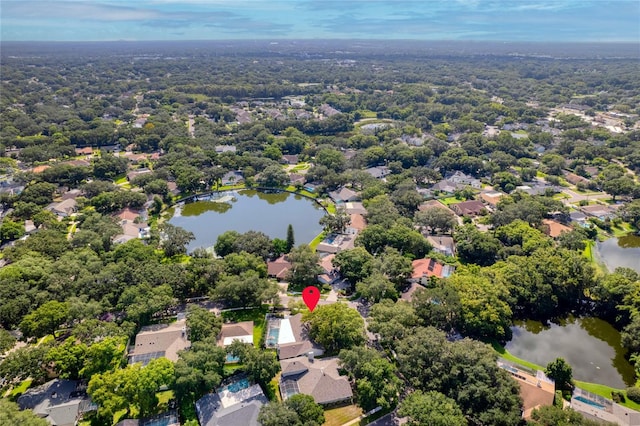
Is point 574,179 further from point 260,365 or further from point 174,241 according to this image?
point 174,241

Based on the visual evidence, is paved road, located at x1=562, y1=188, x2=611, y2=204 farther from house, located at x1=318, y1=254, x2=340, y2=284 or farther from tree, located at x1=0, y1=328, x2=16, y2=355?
tree, located at x1=0, y1=328, x2=16, y2=355

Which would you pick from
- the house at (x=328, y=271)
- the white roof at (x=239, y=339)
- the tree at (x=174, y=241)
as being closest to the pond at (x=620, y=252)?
the house at (x=328, y=271)

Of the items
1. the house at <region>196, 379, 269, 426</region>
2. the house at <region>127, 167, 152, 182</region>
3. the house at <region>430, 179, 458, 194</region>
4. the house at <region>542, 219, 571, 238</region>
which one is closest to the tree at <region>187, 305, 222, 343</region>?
the house at <region>196, 379, 269, 426</region>

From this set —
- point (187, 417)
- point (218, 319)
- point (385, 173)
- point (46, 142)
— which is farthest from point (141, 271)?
point (46, 142)

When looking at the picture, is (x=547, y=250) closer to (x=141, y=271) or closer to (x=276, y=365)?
(x=276, y=365)

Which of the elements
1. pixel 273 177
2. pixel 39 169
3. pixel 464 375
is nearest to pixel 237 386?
pixel 464 375

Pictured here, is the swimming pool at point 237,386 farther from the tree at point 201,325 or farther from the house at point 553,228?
the house at point 553,228

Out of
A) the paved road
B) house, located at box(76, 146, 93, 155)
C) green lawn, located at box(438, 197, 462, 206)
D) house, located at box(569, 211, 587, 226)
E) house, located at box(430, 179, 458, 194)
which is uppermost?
house, located at box(76, 146, 93, 155)
